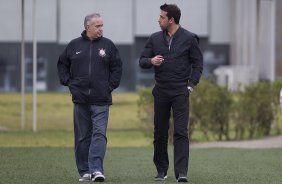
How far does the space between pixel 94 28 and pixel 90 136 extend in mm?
1294

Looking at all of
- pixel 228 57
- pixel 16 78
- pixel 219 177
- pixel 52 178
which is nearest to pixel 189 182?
pixel 219 177

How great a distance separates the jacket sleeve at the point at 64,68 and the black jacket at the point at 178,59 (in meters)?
0.86

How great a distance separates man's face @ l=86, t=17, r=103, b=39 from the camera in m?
10.9

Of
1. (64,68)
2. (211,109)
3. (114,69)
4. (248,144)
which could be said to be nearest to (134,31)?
(211,109)

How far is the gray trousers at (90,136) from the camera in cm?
1112

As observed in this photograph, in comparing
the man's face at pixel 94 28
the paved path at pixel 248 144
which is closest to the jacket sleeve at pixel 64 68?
the man's face at pixel 94 28

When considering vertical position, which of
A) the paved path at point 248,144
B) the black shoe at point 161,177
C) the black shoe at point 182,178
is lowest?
the paved path at point 248,144

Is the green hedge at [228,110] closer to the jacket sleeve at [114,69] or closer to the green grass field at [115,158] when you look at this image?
the green grass field at [115,158]

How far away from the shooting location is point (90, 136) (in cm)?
1139

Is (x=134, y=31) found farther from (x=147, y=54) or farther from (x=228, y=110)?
(x=147, y=54)

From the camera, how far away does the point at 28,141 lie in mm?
20047

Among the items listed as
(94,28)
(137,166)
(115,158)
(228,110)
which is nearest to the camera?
(94,28)

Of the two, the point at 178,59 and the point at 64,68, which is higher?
the point at 178,59

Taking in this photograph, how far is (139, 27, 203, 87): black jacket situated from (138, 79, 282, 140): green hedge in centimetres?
869
